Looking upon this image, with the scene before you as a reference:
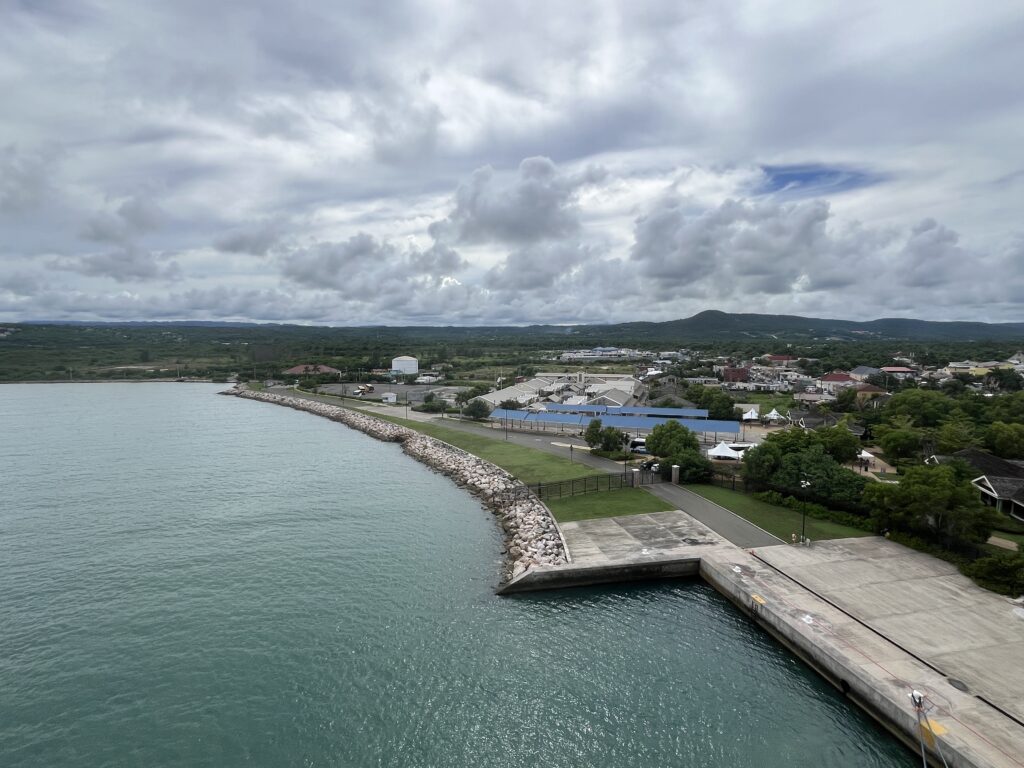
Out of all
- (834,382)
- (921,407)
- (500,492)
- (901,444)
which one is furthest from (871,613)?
(834,382)

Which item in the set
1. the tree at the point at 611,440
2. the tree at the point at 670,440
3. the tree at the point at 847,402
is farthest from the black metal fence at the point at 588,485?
the tree at the point at 847,402

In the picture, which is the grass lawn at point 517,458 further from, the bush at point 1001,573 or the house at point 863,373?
the house at point 863,373

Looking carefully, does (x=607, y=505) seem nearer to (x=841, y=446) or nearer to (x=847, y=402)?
(x=841, y=446)

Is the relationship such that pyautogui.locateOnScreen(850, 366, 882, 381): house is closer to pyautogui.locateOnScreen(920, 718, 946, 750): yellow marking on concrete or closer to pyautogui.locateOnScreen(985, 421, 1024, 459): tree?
pyautogui.locateOnScreen(985, 421, 1024, 459): tree

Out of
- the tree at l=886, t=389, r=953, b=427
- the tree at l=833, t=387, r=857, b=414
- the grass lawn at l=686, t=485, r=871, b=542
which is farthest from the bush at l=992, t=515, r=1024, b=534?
the tree at l=833, t=387, r=857, b=414

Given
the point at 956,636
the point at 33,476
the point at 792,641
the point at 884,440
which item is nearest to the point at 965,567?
the point at 956,636

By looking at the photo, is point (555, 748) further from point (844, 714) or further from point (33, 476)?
point (33, 476)

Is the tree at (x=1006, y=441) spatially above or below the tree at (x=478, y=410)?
above
